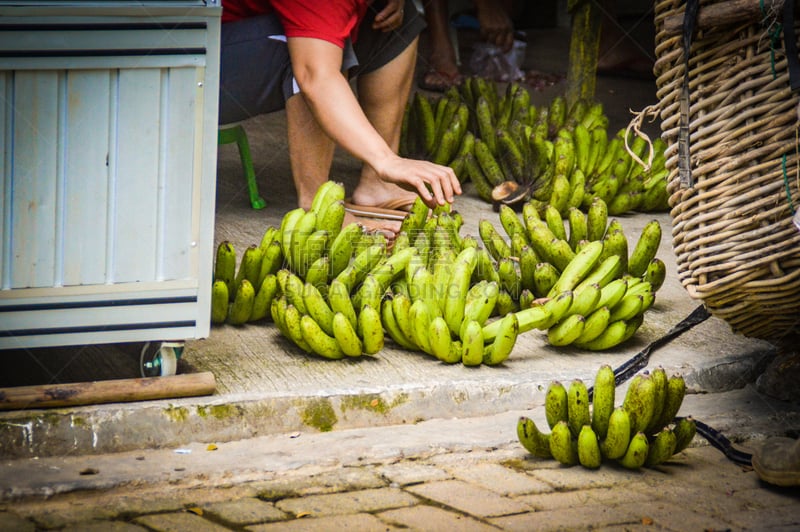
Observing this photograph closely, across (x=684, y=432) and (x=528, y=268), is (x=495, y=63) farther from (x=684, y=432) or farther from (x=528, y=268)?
(x=684, y=432)

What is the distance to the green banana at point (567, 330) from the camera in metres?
3.24

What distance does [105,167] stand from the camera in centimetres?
253

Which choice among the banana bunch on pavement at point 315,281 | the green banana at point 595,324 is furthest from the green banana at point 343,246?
the green banana at point 595,324

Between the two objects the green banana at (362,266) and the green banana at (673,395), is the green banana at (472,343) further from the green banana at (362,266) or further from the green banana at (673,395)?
the green banana at (673,395)

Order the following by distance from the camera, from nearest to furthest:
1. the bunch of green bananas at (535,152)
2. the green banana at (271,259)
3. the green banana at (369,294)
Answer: the green banana at (369,294)
the green banana at (271,259)
the bunch of green bananas at (535,152)

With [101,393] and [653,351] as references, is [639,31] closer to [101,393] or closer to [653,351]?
[653,351]

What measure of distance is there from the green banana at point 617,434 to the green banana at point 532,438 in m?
0.17

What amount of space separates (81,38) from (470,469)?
1.58 m

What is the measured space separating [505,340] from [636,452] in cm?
67

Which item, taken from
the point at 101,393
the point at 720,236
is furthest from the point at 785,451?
the point at 101,393

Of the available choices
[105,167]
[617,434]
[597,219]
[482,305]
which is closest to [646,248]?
[597,219]

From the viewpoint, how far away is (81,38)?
2426 mm

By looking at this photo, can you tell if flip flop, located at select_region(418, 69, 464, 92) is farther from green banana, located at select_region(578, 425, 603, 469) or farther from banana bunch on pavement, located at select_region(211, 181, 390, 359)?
green banana, located at select_region(578, 425, 603, 469)

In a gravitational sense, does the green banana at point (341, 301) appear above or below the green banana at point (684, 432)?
above
